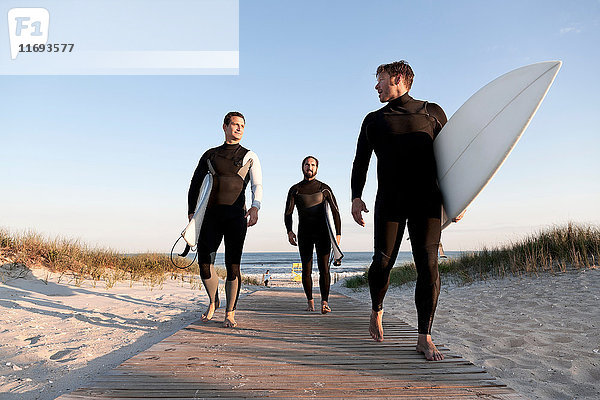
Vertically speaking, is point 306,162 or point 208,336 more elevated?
point 306,162

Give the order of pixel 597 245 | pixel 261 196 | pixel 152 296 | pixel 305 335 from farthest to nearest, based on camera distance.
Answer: pixel 597 245 < pixel 152 296 < pixel 261 196 < pixel 305 335

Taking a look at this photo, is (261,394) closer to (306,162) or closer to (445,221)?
(445,221)

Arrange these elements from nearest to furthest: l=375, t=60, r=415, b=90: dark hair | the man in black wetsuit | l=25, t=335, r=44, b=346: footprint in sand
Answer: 1. the man in black wetsuit
2. l=375, t=60, r=415, b=90: dark hair
3. l=25, t=335, r=44, b=346: footprint in sand

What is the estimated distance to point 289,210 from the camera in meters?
5.64

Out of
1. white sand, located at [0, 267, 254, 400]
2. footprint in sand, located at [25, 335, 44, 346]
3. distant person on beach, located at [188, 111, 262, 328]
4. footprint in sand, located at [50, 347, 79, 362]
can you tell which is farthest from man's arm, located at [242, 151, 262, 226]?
footprint in sand, located at [25, 335, 44, 346]

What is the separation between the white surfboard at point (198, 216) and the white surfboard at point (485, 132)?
2.40m

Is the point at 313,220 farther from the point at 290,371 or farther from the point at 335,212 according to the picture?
the point at 290,371

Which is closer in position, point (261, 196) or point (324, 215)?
point (261, 196)

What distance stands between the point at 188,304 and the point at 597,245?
9.65 metres

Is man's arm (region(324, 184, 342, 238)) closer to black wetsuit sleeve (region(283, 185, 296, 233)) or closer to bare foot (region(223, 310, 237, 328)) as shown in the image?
black wetsuit sleeve (region(283, 185, 296, 233))

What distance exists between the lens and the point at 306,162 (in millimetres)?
5531

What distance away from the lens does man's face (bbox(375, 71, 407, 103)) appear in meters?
3.08

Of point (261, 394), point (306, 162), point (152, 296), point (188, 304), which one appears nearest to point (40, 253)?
point (152, 296)

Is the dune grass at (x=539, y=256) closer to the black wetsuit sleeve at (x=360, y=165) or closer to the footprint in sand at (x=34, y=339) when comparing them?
the black wetsuit sleeve at (x=360, y=165)
